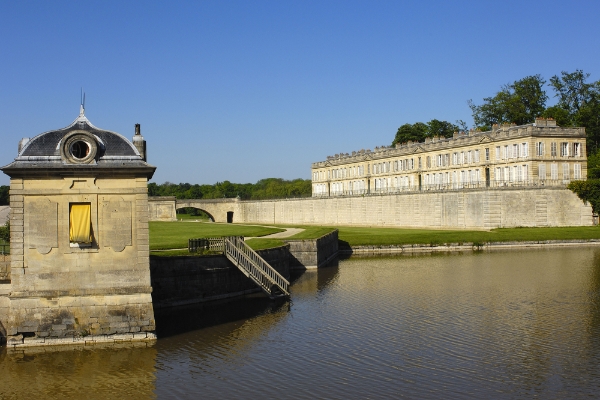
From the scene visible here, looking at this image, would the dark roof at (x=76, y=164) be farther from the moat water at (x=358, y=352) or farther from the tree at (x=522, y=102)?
the tree at (x=522, y=102)

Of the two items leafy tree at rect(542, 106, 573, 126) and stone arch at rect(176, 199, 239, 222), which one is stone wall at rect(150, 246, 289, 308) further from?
stone arch at rect(176, 199, 239, 222)

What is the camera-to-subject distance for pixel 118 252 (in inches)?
773

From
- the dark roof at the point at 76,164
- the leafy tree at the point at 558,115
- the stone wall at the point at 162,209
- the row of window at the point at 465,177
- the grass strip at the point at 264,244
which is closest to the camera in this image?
the dark roof at the point at 76,164

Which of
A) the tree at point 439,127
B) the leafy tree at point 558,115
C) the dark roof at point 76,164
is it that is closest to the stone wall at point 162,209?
the tree at point 439,127

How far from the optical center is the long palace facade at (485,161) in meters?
61.0

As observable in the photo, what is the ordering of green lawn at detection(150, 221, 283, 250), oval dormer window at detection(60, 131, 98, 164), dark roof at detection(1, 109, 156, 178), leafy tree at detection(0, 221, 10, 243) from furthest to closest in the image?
green lawn at detection(150, 221, 283, 250) → leafy tree at detection(0, 221, 10, 243) → oval dormer window at detection(60, 131, 98, 164) → dark roof at detection(1, 109, 156, 178)

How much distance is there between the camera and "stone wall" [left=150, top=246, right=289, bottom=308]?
24.8 meters

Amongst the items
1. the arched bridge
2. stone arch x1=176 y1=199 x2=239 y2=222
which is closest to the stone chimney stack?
the arched bridge

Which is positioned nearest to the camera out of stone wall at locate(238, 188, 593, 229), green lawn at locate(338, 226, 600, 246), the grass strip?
the grass strip

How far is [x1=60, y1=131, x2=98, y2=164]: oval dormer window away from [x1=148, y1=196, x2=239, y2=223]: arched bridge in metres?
65.3

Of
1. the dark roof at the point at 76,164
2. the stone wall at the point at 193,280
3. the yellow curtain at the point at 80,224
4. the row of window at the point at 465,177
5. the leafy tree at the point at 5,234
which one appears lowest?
the stone wall at the point at 193,280

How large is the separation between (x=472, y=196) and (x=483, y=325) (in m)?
40.4

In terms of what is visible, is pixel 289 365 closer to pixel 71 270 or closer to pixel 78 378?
pixel 78 378

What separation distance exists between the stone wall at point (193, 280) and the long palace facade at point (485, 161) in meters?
39.3
